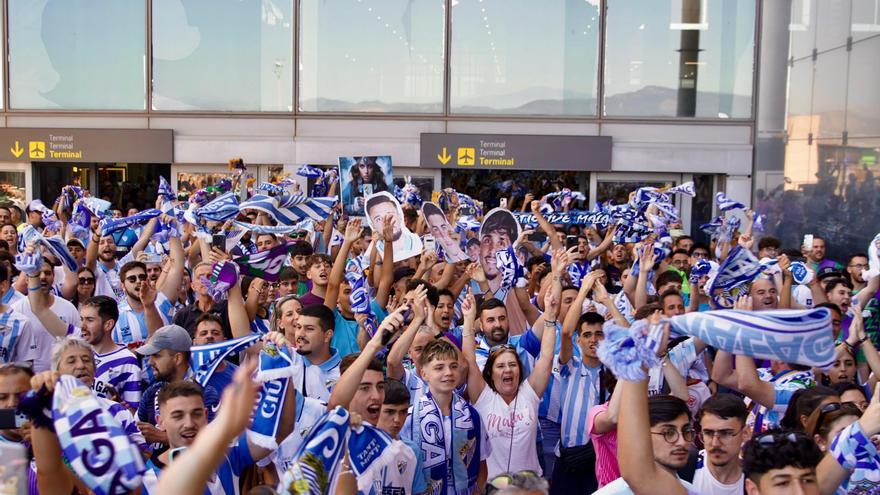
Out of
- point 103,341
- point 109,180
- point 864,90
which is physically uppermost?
point 864,90

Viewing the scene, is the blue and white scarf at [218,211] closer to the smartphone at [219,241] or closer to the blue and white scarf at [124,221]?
the smartphone at [219,241]

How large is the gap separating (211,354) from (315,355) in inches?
39.2

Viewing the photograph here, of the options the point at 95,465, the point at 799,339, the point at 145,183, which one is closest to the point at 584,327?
the point at 799,339

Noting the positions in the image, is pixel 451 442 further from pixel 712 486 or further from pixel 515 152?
pixel 515 152

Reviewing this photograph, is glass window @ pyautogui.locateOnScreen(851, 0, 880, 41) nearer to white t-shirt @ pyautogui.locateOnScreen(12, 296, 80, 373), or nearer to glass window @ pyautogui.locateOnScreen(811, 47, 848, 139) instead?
glass window @ pyautogui.locateOnScreen(811, 47, 848, 139)

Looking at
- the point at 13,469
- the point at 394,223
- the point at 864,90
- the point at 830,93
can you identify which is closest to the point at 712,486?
the point at 13,469

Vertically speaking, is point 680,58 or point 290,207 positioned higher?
point 680,58

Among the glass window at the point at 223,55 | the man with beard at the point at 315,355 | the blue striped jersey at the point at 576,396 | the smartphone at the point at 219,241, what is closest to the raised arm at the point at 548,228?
the smartphone at the point at 219,241

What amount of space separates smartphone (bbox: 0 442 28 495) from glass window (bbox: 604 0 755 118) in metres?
18.0

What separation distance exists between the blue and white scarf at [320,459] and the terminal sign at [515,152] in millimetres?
16134

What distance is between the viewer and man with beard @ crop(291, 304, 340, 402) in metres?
5.88

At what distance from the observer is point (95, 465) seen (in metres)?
3.50

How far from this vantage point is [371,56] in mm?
20859

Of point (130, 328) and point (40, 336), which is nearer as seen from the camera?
point (40, 336)
